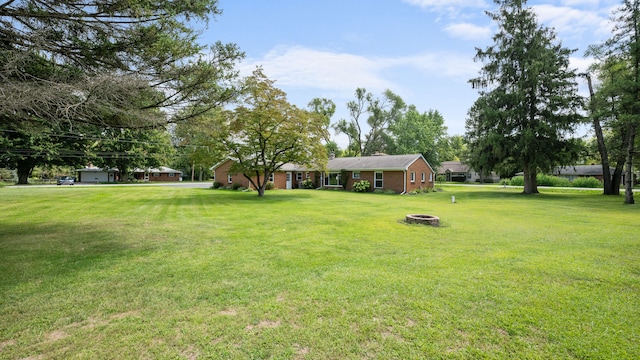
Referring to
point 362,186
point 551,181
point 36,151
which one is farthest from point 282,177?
point 551,181

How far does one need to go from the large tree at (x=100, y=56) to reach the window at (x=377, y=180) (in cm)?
2227

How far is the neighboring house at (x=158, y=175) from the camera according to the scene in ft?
178

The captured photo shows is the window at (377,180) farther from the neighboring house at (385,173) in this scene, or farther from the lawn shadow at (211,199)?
the lawn shadow at (211,199)

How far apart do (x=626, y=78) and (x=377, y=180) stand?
17.5m

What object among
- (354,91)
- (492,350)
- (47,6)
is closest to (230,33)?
(47,6)

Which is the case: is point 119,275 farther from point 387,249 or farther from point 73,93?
point 387,249

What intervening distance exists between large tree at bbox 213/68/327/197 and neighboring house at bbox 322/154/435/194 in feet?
21.4

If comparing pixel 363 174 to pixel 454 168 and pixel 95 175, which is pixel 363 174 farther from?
pixel 95 175

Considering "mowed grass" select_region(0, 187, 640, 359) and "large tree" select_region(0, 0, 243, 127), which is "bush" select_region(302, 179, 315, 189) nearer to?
"mowed grass" select_region(0, 187, 640, 359)

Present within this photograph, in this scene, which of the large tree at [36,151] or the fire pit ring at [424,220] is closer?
the fire pit ring at [424,220]

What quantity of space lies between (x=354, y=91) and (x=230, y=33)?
44908mm

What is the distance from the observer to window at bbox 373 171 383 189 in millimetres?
27219

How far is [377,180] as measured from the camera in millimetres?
27438

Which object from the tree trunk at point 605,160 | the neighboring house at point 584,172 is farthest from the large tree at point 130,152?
the neighboring house at point 584,172
